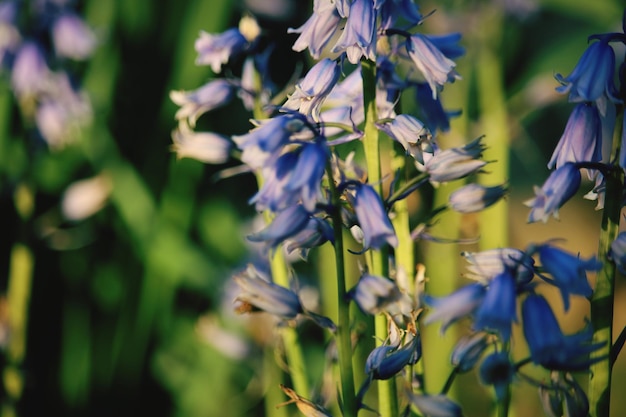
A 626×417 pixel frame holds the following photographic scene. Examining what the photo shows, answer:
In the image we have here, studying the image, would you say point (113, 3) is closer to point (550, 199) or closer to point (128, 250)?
point (128, 250)

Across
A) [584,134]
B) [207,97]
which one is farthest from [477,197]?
[207,97]

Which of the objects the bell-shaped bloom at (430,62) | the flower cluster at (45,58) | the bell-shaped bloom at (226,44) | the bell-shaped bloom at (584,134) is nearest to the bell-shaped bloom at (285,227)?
the bell-shaped bloom at (430,62)

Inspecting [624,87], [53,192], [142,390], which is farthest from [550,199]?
[53,192]

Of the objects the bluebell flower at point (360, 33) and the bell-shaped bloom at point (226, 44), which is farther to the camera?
the bell-shaped bloom at point (226, 44)

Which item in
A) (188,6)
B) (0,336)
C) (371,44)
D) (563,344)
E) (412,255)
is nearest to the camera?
(563,344)

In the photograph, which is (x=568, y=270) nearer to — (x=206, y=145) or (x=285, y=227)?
(x=285, y=227)

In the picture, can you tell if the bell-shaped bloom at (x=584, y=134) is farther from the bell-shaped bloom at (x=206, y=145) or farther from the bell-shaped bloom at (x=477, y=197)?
the bell-shaped bloom at (x=206, y=145)

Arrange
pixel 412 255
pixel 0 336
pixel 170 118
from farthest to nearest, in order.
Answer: pixel 170 118 → pixel 0 336 → pixel 412 255
